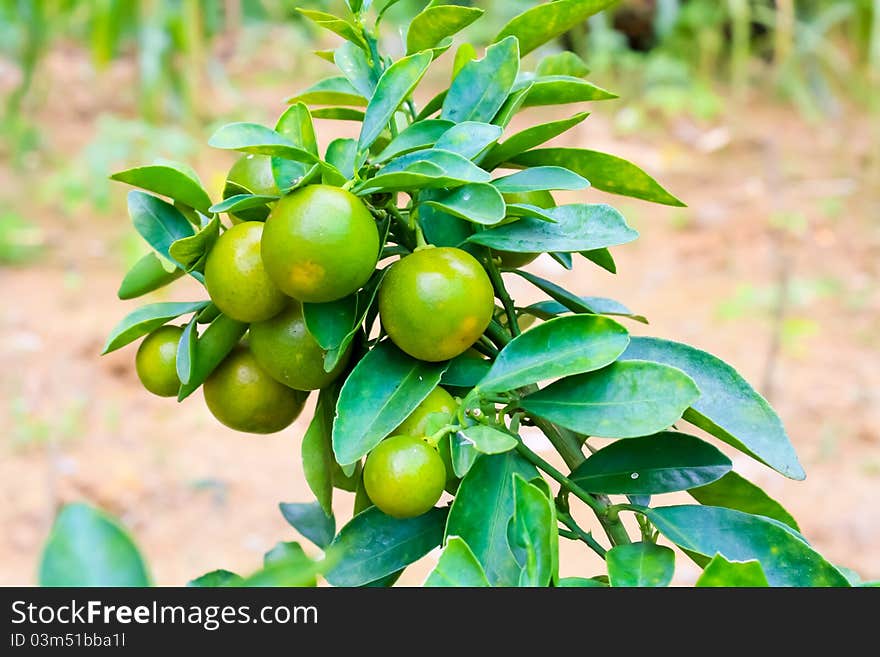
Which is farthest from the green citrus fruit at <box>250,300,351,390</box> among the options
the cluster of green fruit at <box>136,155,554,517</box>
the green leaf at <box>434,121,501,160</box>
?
the green leaf at <box>434,121,501,160</box>

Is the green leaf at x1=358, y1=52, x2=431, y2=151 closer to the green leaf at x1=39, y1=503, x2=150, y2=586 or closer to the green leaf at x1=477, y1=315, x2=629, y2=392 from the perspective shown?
the green leaf at x1=477, y1=315, x2=629, y2=392

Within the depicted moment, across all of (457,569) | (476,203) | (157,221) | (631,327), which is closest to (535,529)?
(457,569)

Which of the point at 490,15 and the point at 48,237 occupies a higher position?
the point at 490,15

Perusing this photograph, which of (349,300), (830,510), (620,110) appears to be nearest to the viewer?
(349,300)

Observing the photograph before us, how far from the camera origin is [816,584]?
39cm

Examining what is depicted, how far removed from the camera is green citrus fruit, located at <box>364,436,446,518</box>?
1.28 feet

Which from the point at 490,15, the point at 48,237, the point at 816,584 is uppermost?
the point at 816,584

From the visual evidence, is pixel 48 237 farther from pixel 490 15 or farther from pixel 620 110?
pixel 620 110

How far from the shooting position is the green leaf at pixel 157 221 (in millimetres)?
478

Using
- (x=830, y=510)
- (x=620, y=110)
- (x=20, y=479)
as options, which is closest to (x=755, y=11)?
(x=620, y=110)

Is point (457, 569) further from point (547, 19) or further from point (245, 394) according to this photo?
point (547, 19)

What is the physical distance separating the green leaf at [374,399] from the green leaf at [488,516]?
0.04 m

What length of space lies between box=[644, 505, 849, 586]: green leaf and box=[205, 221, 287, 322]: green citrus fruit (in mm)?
204
